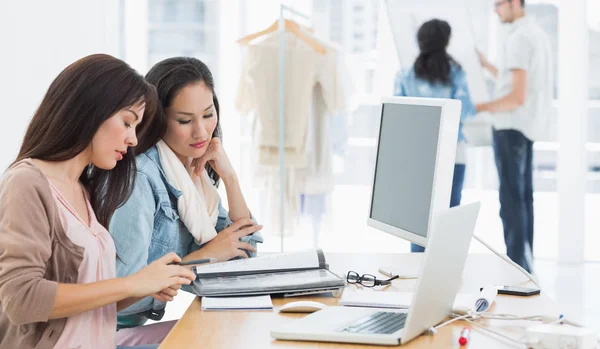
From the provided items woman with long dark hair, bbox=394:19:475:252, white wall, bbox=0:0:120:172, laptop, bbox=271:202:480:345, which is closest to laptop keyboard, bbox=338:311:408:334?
laptop, bbox=271:202:480:345

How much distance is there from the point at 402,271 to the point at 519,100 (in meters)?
2.34

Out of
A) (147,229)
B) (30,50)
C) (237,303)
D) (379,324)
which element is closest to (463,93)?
(30,50)

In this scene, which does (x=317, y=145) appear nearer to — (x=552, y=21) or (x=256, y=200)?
(x=256, y=200)

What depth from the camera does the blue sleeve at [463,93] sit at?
4.23 meters

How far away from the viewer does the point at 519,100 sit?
166 inches

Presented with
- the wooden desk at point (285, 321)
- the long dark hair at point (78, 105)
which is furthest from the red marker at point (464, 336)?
the long dark hair at point (78, 105)

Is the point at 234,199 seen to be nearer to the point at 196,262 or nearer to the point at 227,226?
the point at 227,226

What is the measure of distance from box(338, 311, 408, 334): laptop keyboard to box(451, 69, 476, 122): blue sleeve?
2.77m

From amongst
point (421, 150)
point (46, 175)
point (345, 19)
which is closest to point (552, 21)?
point (345, 19)

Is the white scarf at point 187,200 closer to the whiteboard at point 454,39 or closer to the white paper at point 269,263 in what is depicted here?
the white paper at point 269,263

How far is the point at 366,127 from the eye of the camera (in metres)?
4.38

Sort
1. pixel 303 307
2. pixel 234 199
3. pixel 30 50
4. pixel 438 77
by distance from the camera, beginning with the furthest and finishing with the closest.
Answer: pixel 438 77, pixel 30 50, pixel 234 199, pixel 303 307

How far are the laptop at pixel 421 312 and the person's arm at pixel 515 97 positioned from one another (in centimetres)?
276

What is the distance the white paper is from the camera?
1937mm
